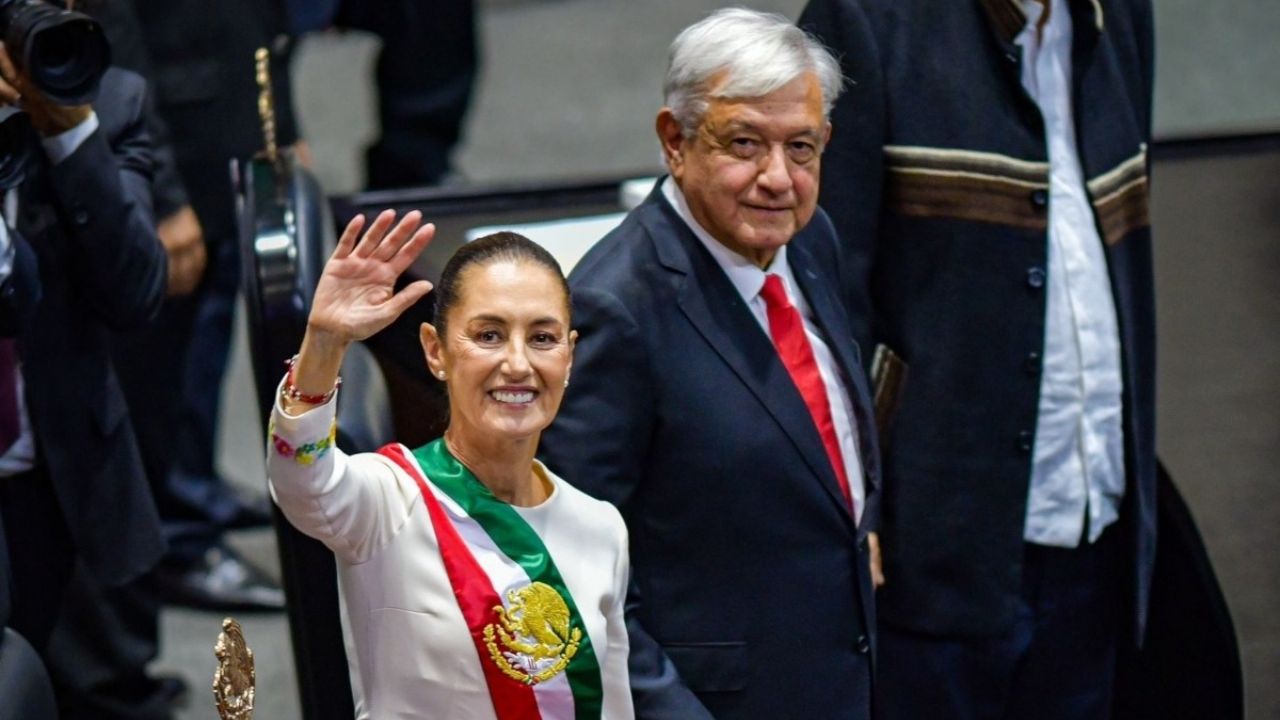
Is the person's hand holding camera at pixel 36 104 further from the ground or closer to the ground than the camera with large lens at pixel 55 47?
closer to the ground

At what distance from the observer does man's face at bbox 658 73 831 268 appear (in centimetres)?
232

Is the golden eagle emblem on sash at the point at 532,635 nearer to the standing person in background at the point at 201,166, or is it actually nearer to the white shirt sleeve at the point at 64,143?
the white shirt sleeve at the point at 64,143

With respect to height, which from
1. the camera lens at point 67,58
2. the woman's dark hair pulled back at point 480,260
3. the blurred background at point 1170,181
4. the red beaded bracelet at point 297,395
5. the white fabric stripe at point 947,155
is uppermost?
the camera lens at point 67,58

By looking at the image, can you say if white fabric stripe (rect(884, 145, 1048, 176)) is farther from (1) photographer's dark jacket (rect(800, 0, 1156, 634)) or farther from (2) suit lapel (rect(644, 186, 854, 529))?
(2) suit lapel (rect(644, 186, 854, 529))

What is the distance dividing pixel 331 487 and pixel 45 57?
3.30 feet

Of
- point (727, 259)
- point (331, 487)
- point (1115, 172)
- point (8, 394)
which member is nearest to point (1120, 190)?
point (1115, 172)

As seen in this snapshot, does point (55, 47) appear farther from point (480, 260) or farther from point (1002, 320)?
point (1002, 320)

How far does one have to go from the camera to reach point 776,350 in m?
2.44

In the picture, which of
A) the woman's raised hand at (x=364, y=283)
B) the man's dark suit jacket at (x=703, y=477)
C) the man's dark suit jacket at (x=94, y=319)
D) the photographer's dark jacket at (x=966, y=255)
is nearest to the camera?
the woman's raised hand at (x=364, y=283)

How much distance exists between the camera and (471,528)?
203 cm

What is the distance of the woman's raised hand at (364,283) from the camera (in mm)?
1912

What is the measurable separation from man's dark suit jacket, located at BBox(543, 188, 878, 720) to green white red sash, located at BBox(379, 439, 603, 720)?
0.23 meters

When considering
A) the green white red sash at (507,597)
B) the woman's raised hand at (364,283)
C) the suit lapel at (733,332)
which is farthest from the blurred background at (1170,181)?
the woman's raised hand at (364,283)

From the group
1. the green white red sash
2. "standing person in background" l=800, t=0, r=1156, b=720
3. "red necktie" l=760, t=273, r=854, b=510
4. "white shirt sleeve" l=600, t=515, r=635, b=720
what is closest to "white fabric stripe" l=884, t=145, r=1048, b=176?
"standing person in background" l=800, t=0, r=1156, b=720
